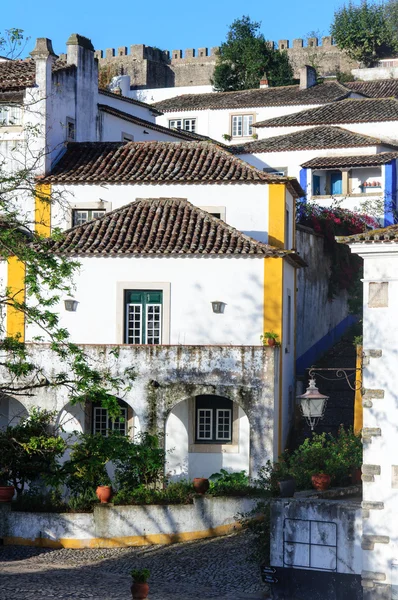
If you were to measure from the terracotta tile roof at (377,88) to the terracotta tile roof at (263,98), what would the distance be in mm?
1663

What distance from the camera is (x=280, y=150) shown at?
51219 millimetres

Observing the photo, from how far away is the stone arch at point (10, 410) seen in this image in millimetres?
33000

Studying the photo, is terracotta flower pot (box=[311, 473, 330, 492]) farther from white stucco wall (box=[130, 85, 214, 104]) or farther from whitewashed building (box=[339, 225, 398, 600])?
white stucco wall (box=[130, 85, 214, 104])

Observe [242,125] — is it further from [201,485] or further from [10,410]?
[201,485]

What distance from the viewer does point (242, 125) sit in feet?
205

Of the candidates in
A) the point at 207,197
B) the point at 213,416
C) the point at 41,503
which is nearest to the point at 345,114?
the point at 207,197

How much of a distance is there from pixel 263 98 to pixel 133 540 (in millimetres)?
38126

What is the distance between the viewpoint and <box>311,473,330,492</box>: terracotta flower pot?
24.7 meters

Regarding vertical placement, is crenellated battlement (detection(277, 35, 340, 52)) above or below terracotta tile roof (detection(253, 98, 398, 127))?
above

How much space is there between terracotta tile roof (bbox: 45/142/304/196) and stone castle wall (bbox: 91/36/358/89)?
48510 millimetres

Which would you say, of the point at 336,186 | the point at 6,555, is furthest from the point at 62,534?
the point at 336,186

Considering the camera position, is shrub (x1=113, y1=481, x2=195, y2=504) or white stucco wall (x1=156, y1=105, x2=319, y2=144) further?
white stucco wall (x1=156, y1=105, x2=319, y2=144)

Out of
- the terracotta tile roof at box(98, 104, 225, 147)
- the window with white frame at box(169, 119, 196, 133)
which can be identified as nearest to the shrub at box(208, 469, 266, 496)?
the terracotta tile roof at box(98, 104, 225, 147)

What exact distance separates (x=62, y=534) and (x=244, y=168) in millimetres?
13139
